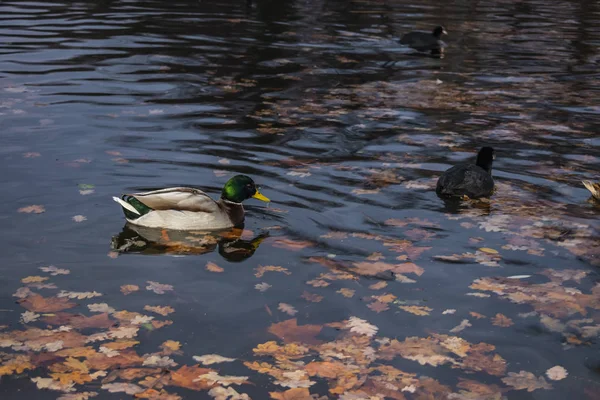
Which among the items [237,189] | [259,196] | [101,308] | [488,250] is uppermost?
[237,189]

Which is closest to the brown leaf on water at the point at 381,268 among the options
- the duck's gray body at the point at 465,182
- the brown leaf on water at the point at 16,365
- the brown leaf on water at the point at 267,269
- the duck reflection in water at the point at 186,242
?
the brown leaf on water at the point at 267,269

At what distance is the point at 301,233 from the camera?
10.7 meters

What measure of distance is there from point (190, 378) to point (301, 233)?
3.76 meters

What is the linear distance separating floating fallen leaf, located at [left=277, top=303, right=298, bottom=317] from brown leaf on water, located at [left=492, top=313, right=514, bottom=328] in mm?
1919

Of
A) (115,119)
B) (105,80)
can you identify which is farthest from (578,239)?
(105,80)

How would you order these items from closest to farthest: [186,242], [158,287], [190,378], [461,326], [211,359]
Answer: [190,378] < [211,359] < [461,326] < [158,287] < [186,242]

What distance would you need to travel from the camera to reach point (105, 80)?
19.4 meters

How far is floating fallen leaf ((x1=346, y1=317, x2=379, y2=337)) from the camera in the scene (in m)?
8.19

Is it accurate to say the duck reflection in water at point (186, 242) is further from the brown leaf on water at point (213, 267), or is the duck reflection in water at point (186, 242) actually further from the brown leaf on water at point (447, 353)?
the brown leaf on water at point (447, 353)

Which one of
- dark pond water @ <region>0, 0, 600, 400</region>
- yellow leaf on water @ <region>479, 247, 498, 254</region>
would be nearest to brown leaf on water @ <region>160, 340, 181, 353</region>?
dark pond water @ <region>0, 0, 600, 400</region>

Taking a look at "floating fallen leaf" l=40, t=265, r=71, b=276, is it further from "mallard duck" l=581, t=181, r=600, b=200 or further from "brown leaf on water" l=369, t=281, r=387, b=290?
"mallard duck" l=581, t=181, r=600, b=200

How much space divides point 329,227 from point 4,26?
1884cm

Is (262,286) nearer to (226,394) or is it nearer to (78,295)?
(78,295)

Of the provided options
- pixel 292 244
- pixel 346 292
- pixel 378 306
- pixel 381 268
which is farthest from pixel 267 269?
pixel 378 306
